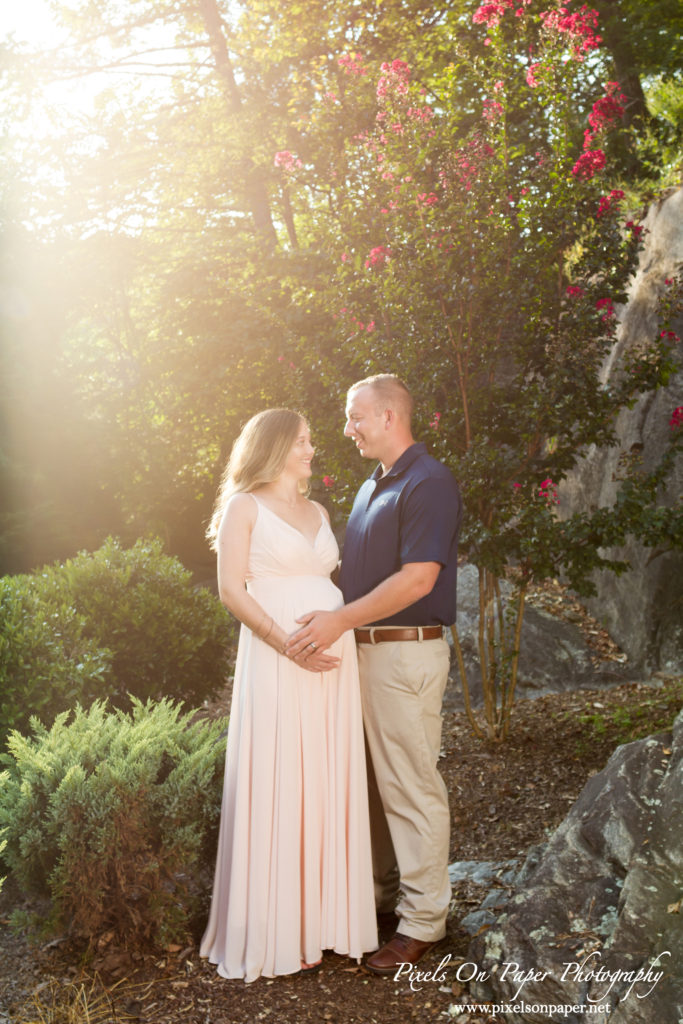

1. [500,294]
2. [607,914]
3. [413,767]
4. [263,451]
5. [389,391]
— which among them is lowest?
[607,914]

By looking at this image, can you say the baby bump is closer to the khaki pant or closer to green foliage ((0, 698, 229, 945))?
the khaki pant

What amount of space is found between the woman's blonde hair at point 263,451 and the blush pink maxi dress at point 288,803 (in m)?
0.16

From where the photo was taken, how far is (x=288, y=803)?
3.56m

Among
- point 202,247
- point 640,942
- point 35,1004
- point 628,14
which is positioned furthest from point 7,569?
point 628,14

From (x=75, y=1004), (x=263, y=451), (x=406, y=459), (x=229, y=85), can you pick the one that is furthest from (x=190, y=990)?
(x=229, y=85)

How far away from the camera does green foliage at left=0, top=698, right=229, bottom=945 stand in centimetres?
351

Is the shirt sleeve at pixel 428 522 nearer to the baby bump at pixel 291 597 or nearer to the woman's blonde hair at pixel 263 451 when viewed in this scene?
the baby bump at pixel 291 597

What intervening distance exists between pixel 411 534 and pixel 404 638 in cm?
45

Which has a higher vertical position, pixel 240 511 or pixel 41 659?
pixel 240 511

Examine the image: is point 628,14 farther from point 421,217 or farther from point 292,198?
point 421,217

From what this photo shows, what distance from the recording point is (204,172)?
12.5 metres

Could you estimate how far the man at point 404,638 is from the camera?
3.58 m

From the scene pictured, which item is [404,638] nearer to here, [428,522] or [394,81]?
[428,522]

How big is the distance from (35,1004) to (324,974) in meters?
1.12
